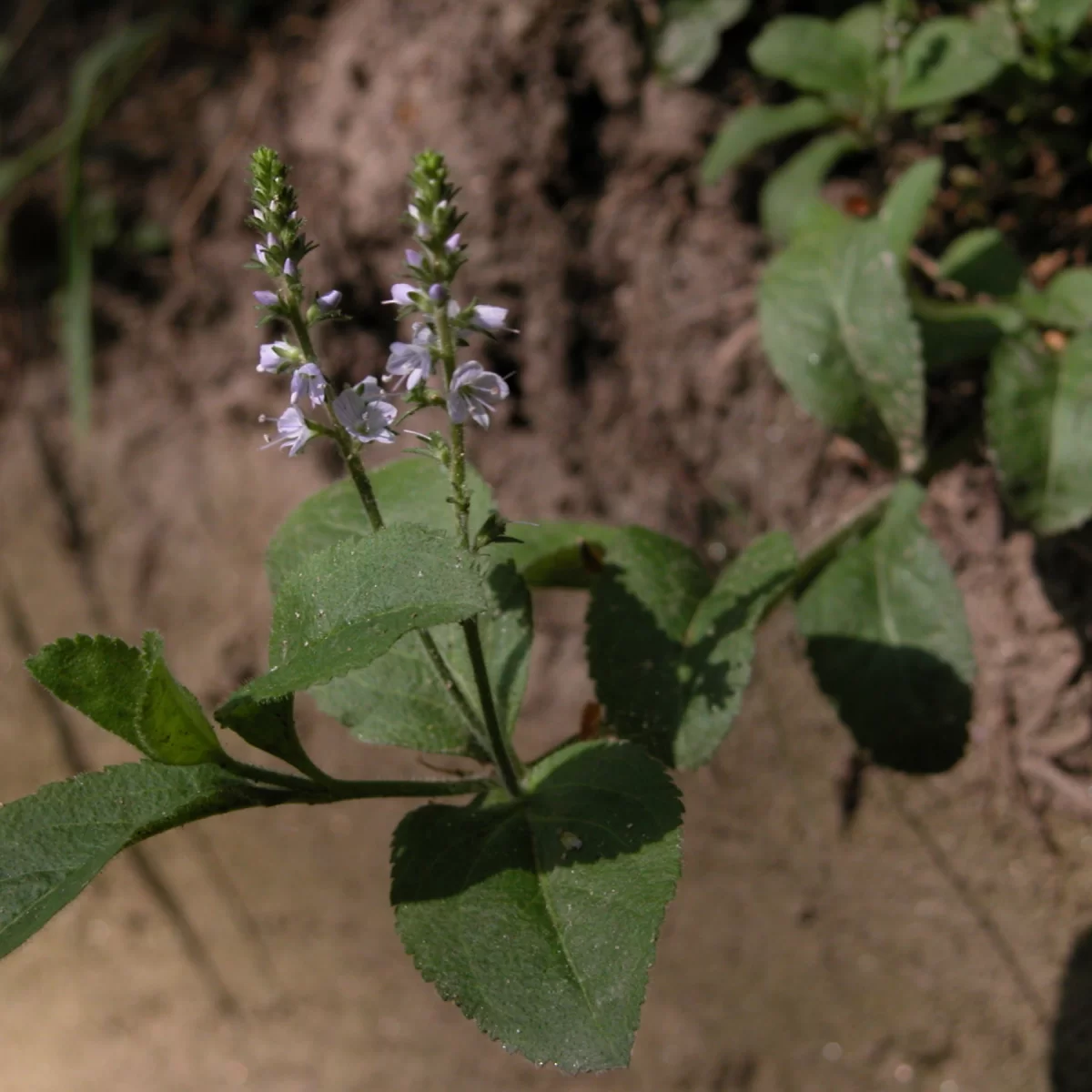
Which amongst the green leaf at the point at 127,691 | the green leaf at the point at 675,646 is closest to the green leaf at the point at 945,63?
the green leaf at the point at 675,646

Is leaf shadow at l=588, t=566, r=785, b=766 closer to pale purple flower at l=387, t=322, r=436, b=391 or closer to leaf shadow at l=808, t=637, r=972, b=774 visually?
leaf shadow at l=808, t=637, r=972, b=774

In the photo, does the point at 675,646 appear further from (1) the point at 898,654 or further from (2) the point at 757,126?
(2) the point at 757,126

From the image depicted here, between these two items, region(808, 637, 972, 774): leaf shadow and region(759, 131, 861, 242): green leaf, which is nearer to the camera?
region(808, 637, 972, 774): leaf shadow

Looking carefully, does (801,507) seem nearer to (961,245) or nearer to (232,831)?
(961,245)

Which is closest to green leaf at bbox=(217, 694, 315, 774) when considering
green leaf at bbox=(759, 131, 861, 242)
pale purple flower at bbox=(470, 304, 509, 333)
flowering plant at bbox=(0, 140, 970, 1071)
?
A: flowering plant at bbox=(0, 140, 970, 1071)

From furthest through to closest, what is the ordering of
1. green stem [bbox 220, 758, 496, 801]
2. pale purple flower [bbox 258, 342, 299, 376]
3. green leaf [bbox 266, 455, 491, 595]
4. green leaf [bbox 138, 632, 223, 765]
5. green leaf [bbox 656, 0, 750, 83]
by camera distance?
green leaf [bbox 656, 0, 750, 83] → green leaf [bbox 266, 455, 491, 595] → green stem [bbox 220, 758, 496, 801] → green leaf [bbox 138, 632, 223, 765] → pale purple flower [bbox 258, 342, 299, 376]

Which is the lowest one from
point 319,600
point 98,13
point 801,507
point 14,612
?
point 14,612

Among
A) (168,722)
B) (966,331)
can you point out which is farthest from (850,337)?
(168,722)

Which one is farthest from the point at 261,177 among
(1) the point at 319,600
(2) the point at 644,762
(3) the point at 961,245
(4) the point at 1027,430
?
(3) the point at 961,245
